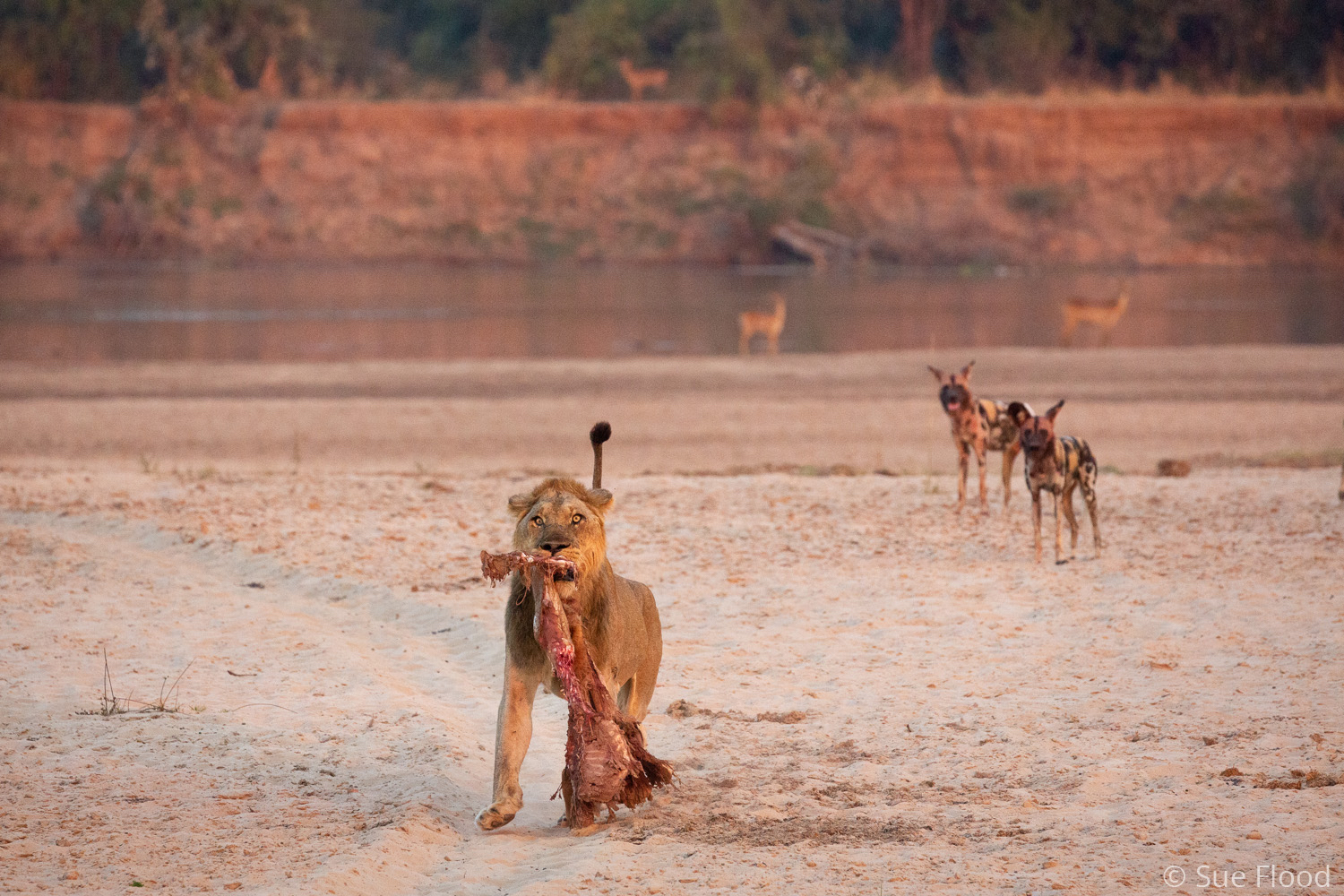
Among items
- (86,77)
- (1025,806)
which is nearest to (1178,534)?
(1025,806)

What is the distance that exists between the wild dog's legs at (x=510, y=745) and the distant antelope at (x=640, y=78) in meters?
47.9

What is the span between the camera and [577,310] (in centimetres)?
3288

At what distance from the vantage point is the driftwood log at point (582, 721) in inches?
220

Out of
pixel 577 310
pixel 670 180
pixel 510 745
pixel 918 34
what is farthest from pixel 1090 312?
pixel 918 34

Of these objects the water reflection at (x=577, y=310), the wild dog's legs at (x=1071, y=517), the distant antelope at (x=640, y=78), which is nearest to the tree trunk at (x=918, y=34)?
the distant antelope at (x=640, y=78)

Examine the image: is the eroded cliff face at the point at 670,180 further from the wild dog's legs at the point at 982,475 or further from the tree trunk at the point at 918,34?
the wild dog's legs at the point at 982,475

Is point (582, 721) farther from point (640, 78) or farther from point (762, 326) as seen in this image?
point (640, 78)

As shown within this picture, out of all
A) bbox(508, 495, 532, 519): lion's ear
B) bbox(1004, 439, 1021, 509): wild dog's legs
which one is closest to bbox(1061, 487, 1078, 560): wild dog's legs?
bbox(1004, 439, 1021, 509): wild dog's legs

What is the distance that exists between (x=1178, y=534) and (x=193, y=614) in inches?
264

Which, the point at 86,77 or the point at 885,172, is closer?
the point at 885,172

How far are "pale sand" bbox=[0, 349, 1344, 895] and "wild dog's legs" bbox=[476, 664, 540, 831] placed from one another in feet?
0.35

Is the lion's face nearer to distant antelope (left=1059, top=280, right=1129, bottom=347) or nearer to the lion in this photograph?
the lion

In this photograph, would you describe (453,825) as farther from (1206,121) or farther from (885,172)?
(1206,121)

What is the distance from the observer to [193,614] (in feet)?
30.2
